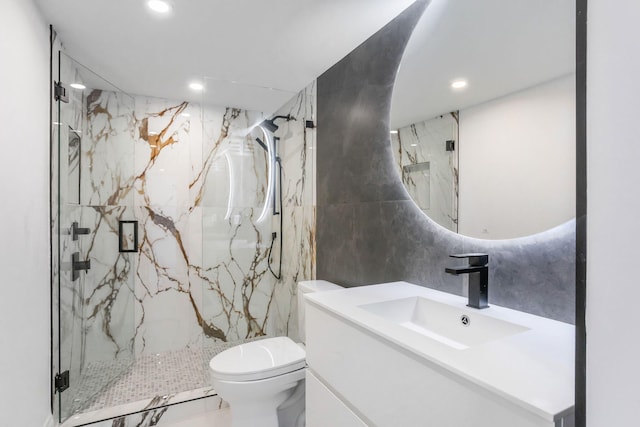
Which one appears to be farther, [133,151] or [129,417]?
[133,151]

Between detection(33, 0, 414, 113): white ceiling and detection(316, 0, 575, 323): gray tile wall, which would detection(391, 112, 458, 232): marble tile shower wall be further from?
detection(33, 0, 414, 113): white ceiling

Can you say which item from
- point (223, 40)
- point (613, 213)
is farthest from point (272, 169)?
point (613, 213)

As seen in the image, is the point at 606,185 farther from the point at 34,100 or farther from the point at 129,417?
the point at 129,417

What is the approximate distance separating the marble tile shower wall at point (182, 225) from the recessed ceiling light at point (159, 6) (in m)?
0.90

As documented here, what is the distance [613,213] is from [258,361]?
1748mm

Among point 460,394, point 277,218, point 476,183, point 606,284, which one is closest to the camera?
point 606,284

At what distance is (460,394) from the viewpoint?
0.68 m

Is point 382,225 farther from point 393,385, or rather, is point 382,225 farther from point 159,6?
point 159,6

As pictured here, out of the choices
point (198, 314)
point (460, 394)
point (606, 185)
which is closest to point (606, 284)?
point (606, 185)

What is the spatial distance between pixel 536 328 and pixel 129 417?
2.25m

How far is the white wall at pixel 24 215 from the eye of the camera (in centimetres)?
128

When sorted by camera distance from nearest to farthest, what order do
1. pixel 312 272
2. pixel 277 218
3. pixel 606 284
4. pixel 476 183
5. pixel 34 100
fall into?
1. pixel 606 284
2. pixel 476 183
3. pixel 34 100
4. pixel 312 272
5. pixel 277 218

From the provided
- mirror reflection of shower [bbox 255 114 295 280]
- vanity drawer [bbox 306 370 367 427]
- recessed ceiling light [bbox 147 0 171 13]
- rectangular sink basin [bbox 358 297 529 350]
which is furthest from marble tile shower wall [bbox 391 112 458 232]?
recessed ceiling light [bbox 147 0 171 13]

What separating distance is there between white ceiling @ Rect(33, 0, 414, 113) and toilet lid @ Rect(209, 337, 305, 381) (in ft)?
5.79
